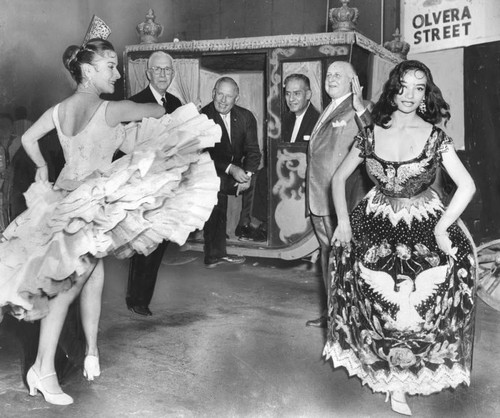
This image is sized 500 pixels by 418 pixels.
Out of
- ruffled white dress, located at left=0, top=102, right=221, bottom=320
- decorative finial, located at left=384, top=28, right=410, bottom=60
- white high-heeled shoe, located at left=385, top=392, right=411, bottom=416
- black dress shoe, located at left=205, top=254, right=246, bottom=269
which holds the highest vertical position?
decorative finial, located at left=384, top=28, right=410, bottom=60

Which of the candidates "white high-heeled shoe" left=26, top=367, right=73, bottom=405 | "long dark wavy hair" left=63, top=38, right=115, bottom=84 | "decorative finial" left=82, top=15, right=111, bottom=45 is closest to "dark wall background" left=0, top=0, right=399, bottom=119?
"decorative finial" left=82, top=15, right=111, bottom=45

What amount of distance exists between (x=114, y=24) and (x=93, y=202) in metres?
4.09

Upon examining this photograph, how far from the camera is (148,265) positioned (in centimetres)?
436

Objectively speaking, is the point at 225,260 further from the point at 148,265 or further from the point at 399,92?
the point at 399,92

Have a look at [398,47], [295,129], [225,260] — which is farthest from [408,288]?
[398,47]

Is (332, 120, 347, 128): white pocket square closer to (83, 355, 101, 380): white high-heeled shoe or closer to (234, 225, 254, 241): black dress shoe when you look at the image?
(83, 355, 101, 380): white high-heeled shoe

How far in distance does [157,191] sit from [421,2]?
16.3 feet

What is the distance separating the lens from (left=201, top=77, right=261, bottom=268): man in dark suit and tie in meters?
6.08

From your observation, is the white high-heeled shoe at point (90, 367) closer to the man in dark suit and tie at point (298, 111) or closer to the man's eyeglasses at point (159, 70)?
the man's eyeglasses at point (159, 70)

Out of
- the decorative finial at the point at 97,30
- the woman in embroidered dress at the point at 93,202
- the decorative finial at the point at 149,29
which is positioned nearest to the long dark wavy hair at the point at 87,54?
the woman in embroidered dress at the point at 93,202

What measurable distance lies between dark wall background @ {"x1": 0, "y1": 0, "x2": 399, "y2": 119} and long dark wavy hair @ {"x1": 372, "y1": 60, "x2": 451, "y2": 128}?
2.93 m

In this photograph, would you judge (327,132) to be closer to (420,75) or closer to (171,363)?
(420,75)

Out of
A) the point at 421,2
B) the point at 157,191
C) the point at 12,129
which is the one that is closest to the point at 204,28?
the point at 421,2

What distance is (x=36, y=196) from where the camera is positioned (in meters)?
3.03
